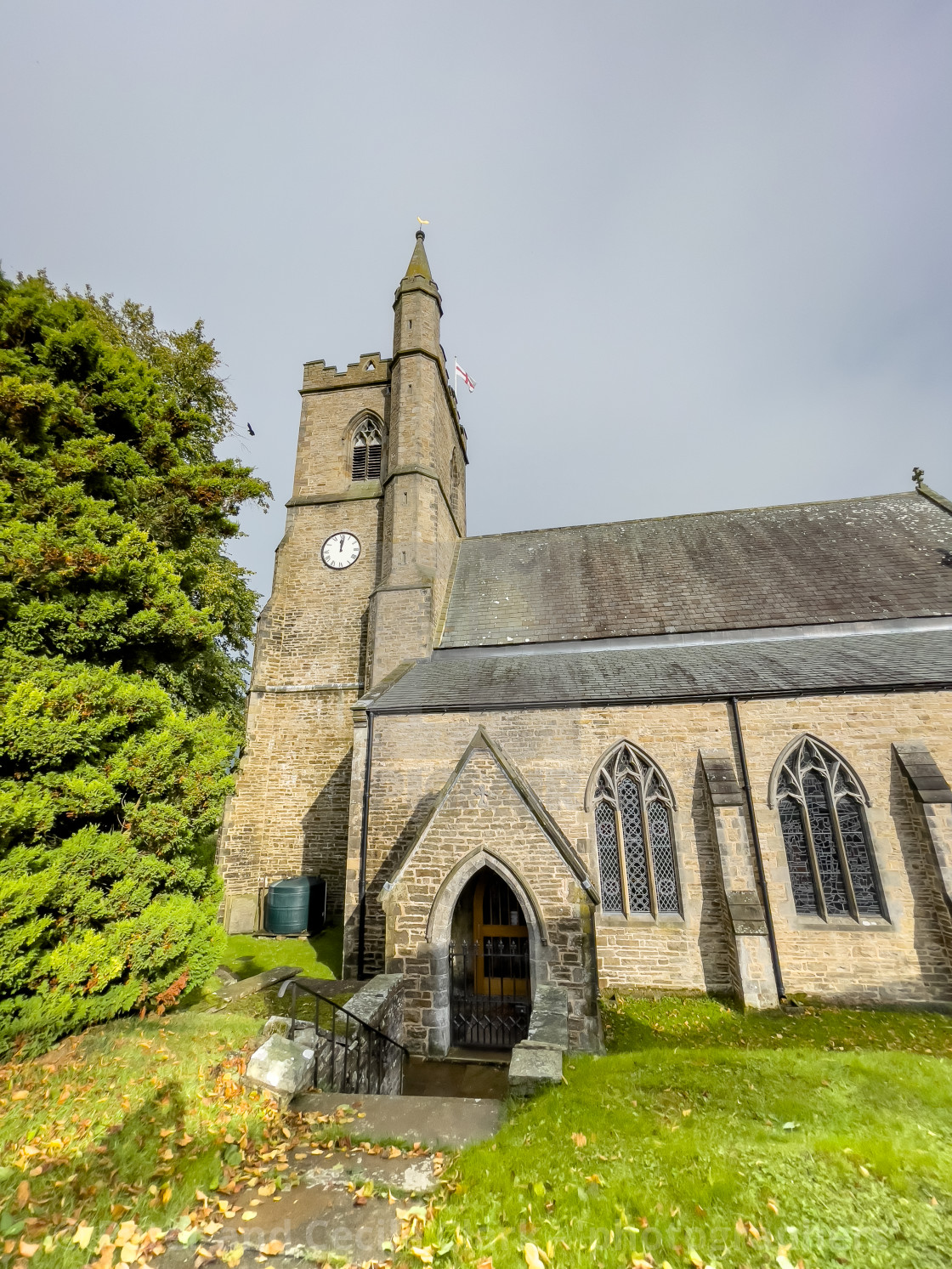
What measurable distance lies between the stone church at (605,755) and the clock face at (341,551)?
0.09m

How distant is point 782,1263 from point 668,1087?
2.82 metres

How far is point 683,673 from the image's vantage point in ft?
38.8

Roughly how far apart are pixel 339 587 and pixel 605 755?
32.7ft

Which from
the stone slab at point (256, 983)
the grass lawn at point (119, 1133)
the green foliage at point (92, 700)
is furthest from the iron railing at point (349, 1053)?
the stone slab at point (256, 983)

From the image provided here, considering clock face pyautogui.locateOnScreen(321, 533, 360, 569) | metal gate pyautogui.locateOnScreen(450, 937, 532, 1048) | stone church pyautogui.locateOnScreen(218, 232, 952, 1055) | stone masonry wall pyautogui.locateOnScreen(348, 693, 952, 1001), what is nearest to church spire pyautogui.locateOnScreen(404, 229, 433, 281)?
stone church pyautogui.locateOnScreen(218, 232, 952, 1055)

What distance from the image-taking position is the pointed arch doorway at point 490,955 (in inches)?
355

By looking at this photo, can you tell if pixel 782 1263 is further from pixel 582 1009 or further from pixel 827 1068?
pixel 582 1009

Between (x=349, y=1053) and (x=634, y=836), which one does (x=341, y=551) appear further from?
(x=349, y=1053)

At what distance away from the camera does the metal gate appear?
870 cm

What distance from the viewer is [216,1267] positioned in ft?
10.3

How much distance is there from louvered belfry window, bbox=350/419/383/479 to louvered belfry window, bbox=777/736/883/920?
48.8ft

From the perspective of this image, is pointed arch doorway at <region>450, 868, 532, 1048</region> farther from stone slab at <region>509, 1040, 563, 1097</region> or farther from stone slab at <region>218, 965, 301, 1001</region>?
stone slab at <region>218, 965, 301, 1001</region>

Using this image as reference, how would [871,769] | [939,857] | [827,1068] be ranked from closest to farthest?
[827,1068], [939,857], [871,769]

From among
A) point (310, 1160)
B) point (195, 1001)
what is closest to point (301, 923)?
point (195, 1001)
